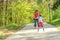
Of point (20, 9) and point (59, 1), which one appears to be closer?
point (59, 1)

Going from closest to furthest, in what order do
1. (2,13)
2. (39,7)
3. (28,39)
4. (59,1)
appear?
(28,39) < (59,1) < (2,13) < (39,7)

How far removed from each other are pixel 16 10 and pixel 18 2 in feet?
9.16

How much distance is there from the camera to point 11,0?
4666 centimetres

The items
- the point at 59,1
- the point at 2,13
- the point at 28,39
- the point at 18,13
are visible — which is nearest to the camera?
the point at 28,39

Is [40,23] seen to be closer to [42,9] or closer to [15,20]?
[15,20]

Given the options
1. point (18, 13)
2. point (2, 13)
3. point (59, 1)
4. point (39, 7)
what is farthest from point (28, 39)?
point (39, 7)

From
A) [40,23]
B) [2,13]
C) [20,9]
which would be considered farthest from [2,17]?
[40,23]

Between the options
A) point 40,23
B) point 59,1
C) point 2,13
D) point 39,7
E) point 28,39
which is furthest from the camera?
point 39,7

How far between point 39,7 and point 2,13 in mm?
37063

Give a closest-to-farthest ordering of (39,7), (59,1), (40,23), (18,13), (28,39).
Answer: (28,39), (40,23), (59,1), (18,13), (39,7)

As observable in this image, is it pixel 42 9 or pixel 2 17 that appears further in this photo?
pixel 42 9

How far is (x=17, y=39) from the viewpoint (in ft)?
43.0

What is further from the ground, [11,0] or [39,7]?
[11,0]

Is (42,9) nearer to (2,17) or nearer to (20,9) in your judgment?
(20,9)
